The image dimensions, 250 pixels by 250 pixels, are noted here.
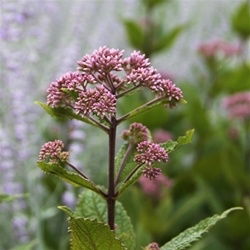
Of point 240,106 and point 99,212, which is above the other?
point 240,106

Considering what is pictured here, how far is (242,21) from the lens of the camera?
2631 millimetres

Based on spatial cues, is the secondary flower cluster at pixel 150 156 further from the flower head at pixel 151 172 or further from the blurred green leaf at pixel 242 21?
the blurred green leaf at pixel 242 21

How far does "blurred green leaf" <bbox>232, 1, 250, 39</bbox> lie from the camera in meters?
2.57

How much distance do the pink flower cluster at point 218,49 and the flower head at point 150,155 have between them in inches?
66.4

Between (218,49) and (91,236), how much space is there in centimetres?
182

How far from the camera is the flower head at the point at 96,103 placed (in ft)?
2.67

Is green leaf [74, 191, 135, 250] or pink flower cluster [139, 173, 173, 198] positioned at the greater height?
pink flower cluster [139, 173, 173, 198]

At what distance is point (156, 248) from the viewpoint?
88 cm

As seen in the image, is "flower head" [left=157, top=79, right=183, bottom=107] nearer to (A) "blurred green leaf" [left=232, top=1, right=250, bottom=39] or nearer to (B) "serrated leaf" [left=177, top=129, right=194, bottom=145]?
(B) "serrated leaf" [left=177, top=129, right=194, bottom=145]

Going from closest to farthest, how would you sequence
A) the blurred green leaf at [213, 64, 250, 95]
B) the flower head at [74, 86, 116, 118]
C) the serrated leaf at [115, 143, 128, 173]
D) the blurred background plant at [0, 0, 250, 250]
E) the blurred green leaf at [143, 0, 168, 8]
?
the flower head at [74, 86, 116, 118]
the serrated leaf at [115, 143, 128, 173]
the blurred background plant at [0, 0, 250, 250]
the blurred green leaf at [213, 64, 250, 95]
the blurred green leaf at [143, 0, 168, 8]

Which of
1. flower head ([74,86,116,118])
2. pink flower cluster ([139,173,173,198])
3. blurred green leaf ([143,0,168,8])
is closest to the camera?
flower head ([74,86,116,118])

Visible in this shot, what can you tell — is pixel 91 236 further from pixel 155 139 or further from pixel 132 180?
pixel 155 139

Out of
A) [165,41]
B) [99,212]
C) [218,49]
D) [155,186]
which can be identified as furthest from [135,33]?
[99,212]

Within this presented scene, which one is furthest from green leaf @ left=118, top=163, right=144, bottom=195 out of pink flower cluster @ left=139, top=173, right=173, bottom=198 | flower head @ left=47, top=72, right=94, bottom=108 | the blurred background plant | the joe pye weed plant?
pink flower cluster @ left=139, top=173, right=173, bottom=198
